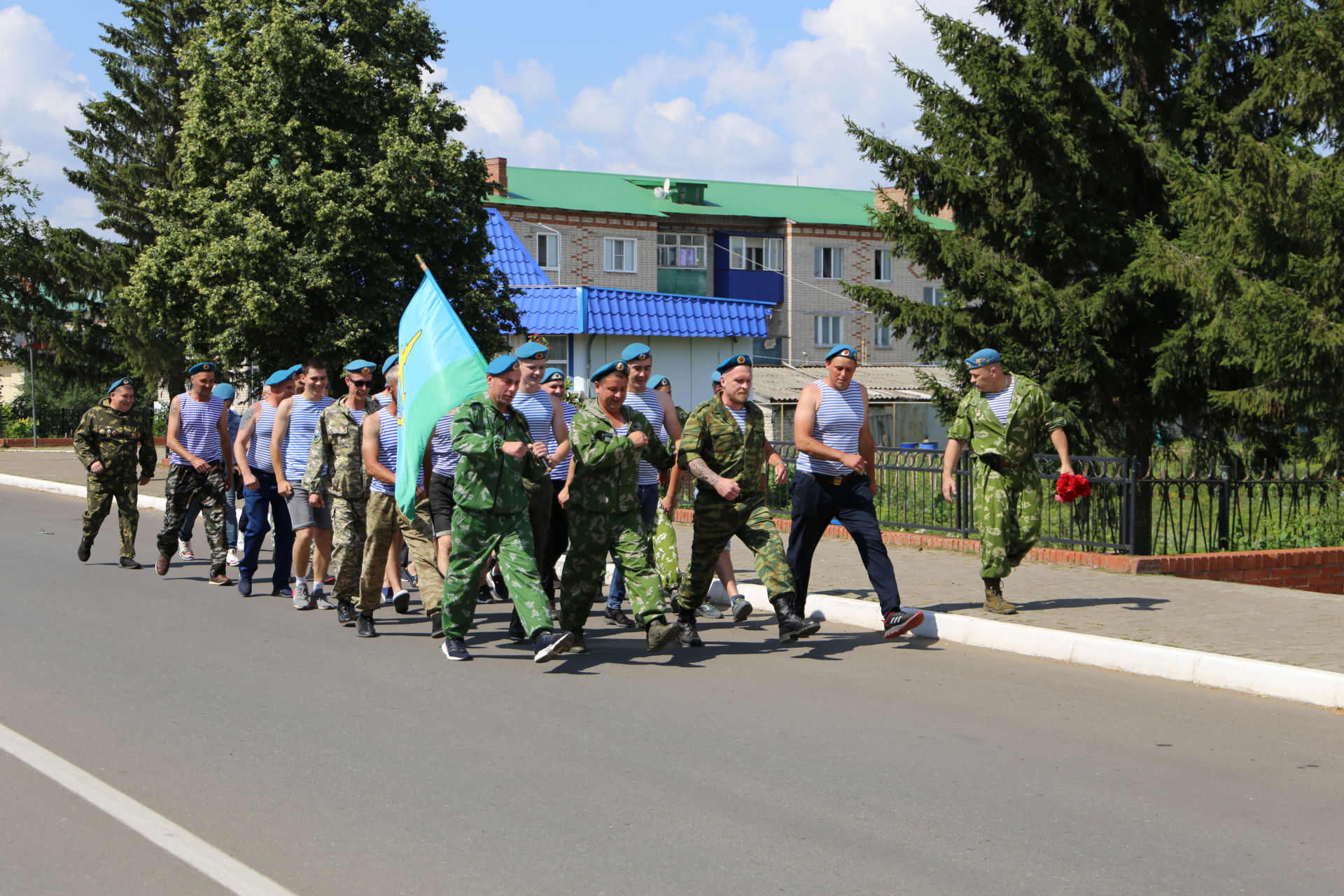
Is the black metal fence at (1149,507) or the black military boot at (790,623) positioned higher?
the black metal fence at (1149,507)

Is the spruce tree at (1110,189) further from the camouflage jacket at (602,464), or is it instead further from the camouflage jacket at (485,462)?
the camouflage jacket at (485,462)

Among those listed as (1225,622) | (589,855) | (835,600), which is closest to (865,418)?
(835,600)

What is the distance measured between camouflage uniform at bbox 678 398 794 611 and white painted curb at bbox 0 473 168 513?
1404cm

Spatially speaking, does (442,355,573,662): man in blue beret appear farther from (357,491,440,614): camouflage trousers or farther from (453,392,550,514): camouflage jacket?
(357,491,440,614): camouflage trousers

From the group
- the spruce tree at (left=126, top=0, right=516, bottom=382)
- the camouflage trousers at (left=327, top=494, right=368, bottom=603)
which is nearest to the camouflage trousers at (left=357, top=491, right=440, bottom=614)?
the camouflage trousers at (left=327, top=494, right=368, bottom=603)

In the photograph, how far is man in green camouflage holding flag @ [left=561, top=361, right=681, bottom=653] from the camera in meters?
7.98

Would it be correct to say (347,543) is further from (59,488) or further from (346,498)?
(59,488)

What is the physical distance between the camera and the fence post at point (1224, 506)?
12938 mm

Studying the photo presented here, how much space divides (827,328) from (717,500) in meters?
48.7

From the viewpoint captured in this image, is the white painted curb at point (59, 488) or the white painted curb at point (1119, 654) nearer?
the white painted curb at point (1119, 654)

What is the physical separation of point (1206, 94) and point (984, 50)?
2.70 meters

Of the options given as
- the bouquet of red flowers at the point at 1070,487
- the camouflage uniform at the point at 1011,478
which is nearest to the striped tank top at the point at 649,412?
the camouflage uniform at the point at 1011,478

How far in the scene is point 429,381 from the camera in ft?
27.5

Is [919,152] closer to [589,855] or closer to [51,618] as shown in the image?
[51,618]
